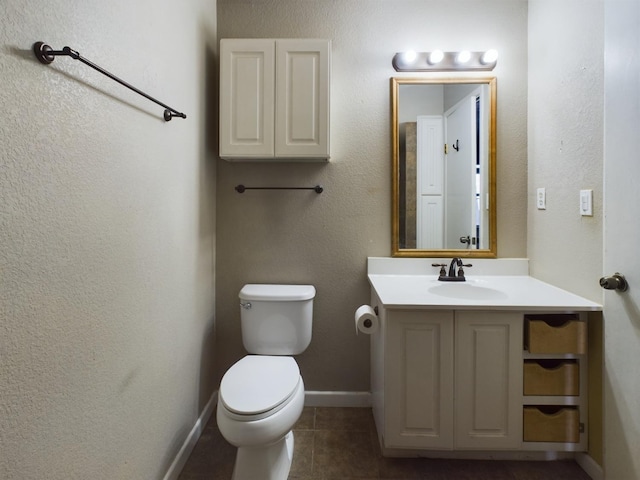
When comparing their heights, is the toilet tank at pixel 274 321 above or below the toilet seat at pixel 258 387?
above

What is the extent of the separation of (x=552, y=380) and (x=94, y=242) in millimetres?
1804

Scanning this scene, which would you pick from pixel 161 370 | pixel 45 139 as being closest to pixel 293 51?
pixel 45 139

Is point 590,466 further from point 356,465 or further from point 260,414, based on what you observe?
point 260,414

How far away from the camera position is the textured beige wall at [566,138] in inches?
61.1

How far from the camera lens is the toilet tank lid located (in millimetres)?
1971

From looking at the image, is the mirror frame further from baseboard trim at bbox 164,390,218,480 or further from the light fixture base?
baseboard trim at bbox 164,390,218,480

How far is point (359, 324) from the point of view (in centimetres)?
175

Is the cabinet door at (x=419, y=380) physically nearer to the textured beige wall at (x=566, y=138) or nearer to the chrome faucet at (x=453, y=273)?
the chrome faucet at (x=453, y=273)

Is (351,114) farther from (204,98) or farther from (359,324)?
(359,324)

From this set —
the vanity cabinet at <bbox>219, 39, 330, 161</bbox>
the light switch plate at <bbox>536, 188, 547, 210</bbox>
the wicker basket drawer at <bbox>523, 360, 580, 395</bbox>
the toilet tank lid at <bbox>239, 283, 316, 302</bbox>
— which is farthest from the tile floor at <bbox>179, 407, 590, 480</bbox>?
the vanity cabinet at <bbox>219, 39, 330, 161</bbox>

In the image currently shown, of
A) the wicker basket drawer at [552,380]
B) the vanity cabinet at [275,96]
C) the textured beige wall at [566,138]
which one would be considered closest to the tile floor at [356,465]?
the wicker basket drawer at [552,380]

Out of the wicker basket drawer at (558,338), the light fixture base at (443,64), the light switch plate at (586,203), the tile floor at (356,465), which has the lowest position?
the tile floor at (356,465)

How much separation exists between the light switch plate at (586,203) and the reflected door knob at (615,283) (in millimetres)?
314

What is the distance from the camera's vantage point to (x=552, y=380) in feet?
5.21
